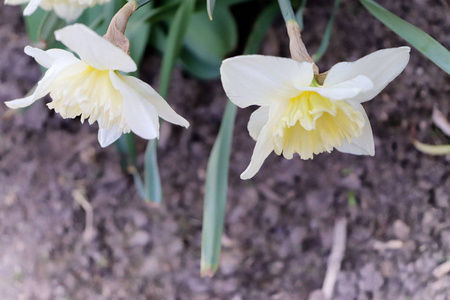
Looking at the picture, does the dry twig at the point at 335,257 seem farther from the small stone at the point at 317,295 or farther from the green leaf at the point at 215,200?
the green leaf at the point at 215,200

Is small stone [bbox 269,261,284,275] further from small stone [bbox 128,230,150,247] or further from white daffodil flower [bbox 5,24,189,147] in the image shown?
white daffodil flower [bbox 5,24,189,147]

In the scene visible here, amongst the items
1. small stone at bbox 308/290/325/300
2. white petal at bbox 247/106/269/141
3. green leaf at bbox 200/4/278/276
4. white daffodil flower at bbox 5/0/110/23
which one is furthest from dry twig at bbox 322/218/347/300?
white daffodil flower at bbox 5/0/110/23

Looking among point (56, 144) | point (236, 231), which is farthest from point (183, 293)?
point (56, 144)

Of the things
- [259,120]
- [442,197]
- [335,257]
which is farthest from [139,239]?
[442,197]

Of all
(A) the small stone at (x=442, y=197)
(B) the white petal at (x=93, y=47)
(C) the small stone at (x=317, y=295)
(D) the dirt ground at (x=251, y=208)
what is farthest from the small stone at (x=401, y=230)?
(B) the white petal at (x=93, y=47)

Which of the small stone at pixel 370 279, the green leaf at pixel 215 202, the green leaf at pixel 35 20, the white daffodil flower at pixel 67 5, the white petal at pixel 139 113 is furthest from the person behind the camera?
the small stone at pixel 370 279

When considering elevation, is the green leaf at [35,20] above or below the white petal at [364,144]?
above

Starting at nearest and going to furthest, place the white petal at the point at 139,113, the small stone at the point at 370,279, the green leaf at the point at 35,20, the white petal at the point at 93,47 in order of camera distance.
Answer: the white petal at the point at 93,47, the white petal at the point at 139,113, the green leaf at the point at 35,20, the small stone at the point at 370,279

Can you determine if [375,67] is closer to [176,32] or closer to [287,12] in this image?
[287,12]
